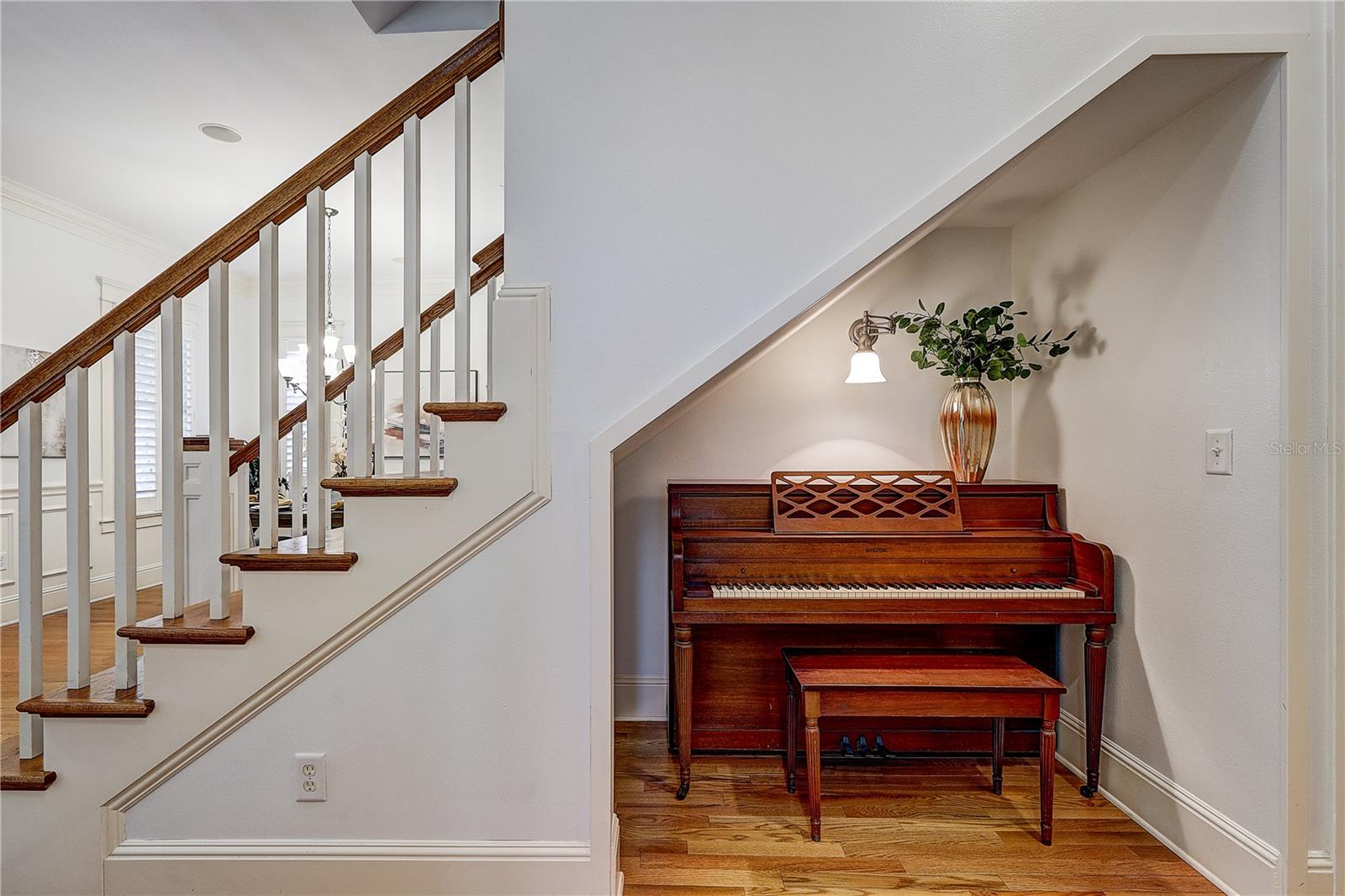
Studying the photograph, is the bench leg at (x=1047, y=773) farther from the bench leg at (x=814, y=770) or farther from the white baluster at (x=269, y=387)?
the white baluster at (x=269, y=387)

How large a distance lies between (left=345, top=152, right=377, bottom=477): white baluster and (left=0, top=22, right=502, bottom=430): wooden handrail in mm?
46

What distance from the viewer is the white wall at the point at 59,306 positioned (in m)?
4.04

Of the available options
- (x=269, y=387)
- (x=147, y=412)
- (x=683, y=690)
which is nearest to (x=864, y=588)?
(x=683, y=690)

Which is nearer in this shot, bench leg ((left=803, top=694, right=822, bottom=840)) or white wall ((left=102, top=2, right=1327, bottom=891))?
white wall ((left=102, top=2, right=1327, bottom=891))

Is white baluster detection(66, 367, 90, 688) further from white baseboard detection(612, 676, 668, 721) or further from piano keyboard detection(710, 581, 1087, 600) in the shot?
white baseboard detection(612, 676, 668, 721)

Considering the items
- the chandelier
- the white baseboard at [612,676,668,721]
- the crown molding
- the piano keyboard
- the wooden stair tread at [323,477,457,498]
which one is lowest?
the white baseboard at [612,676,668,721]

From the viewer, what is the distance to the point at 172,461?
1.64 m

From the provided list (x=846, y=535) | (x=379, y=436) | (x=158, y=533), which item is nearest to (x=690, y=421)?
(x=846, y=535)

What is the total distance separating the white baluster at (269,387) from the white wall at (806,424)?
54.1 inches

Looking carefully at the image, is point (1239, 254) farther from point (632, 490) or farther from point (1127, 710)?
point (632, 490)

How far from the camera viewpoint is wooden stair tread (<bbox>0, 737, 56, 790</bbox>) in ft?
5.20

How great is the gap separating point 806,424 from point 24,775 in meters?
2.63

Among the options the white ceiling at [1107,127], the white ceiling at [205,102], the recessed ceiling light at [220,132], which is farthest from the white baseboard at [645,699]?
the recessed ceiling light at [220,132]

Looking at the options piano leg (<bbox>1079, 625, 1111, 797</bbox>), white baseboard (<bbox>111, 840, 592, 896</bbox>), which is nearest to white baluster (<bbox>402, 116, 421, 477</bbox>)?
white baseboard (<bbox>111, 840, 592, 896</bbox>)
